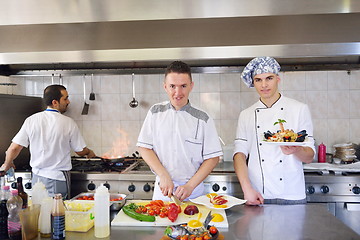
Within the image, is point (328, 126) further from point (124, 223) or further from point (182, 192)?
point (124, 223)

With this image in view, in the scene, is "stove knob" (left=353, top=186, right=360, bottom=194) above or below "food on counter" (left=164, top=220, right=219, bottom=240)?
below

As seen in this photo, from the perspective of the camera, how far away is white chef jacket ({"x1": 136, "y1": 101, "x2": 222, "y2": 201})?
229 centimetres

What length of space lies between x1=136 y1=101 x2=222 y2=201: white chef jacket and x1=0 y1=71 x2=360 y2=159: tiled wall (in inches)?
58.2

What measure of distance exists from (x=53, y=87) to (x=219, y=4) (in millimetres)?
2647

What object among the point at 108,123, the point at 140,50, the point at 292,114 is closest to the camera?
the point at 140,50

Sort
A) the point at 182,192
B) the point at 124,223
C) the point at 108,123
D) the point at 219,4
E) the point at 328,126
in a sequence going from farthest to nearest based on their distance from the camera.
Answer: the point at 108,123 < the point at 328,126 < the point at 182,192 < the point at 124,223 < the point at 219,4

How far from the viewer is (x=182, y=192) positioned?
1.98 m

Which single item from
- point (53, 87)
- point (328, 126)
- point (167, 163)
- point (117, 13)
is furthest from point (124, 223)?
point (328, 126)

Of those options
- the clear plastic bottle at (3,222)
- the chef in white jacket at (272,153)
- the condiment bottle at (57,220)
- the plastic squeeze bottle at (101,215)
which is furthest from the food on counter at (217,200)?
the clear plastic bottle at (3,222)

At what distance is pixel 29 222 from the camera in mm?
1448

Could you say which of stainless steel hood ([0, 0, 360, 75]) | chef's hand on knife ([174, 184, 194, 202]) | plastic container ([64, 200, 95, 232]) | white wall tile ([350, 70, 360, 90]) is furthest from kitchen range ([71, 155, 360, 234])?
stainless steel hood ([0, 0, 360, 75])

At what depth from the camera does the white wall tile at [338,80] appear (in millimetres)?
3619

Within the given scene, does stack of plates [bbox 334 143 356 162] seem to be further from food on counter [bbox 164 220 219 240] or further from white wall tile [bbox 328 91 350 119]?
food on counter [bbox 164 220 219 240]

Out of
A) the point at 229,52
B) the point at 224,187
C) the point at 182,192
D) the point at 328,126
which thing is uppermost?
the point at 229,52
